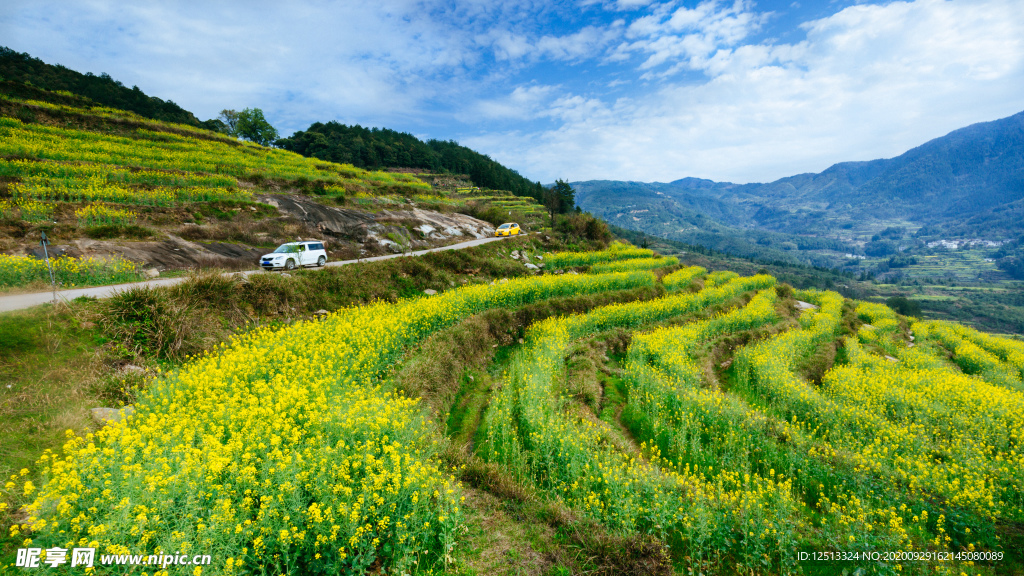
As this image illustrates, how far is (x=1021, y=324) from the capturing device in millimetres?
76875

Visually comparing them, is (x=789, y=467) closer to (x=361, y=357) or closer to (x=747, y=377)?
(x=747, y=377)

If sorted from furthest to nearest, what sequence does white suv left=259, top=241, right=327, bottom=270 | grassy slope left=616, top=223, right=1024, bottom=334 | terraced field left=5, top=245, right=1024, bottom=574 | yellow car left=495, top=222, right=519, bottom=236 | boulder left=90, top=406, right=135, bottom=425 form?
grassy slope left=616, top=223, right=1024, bottom=334 → yellow car left=495, top=222, right=519, bottom=236 → white suv left=259, top=241, right=327, bottom=270 → boulder left=90, top=406, right=135, bottom=425 → terraced field left=5, top=245, right=1024, bottom=574

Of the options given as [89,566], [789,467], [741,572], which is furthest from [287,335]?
[789,467]

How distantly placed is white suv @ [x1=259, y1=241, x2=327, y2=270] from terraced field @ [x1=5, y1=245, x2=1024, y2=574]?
7987 mm

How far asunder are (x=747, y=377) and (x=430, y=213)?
29383mm

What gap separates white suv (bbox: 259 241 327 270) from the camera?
18.4 m

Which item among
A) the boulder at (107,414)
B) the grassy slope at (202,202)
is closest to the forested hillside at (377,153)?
the grassy slope at (202,202)

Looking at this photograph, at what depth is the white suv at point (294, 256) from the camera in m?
18.4

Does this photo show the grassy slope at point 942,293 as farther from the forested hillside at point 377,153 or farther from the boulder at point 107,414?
the boulder at point 107,414

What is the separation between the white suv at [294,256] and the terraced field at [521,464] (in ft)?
26.2

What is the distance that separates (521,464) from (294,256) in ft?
54.7

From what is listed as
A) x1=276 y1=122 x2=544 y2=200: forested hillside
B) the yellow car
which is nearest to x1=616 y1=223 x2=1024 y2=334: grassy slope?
x1=276 y1=122 x2=544 y2=200: forested hillside

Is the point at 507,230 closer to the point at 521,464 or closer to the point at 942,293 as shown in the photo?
the point at 521,464

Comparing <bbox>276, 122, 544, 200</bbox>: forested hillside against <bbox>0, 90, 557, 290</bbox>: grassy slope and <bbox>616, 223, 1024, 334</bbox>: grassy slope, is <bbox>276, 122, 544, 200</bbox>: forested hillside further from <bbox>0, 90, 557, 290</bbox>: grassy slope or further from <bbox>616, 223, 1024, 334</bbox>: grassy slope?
<bbox>616, 223, 1024, 334</bbox>: grassy slope
